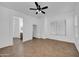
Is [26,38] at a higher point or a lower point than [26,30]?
lower

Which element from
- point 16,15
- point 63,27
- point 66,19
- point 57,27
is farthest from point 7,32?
point 66,19

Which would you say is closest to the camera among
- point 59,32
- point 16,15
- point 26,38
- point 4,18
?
point 59,32

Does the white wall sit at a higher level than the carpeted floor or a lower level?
higher

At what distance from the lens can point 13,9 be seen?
184 inches

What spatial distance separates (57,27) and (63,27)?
38cm

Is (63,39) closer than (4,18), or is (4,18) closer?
(4,18)

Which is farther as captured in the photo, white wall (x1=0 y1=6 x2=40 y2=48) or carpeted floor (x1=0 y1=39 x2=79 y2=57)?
white wall (x1=0 y1=6 x2=40 y2=48)

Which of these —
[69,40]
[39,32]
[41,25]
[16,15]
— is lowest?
[69,40]

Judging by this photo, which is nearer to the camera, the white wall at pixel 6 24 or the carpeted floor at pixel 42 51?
the carpeted floor at pixel 42 51

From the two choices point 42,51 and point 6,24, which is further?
point 6,24

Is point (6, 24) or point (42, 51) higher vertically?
point (6, 24)

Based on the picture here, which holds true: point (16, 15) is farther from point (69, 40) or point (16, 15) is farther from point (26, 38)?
point (69, 40)

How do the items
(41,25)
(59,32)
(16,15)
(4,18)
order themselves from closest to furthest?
1. (59,32)
2. (4,18)
3. (16,15)
4. (41,25)

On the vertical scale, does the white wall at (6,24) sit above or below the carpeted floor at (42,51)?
above
